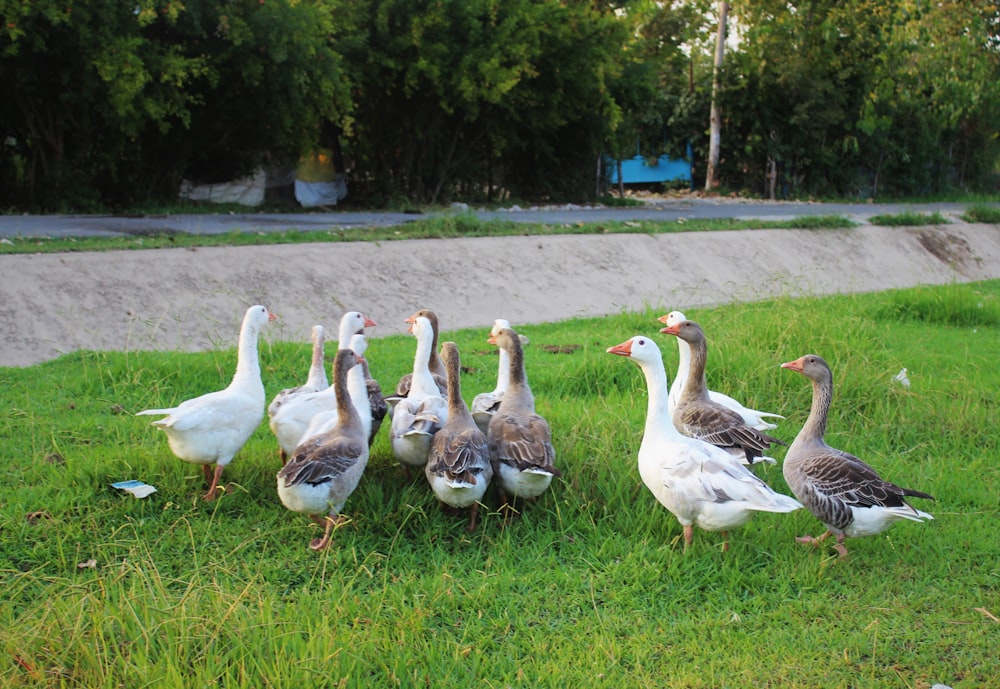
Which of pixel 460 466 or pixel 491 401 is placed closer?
pixel 460 466

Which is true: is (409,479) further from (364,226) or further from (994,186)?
(994,186)

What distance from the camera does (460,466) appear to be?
4.79 m

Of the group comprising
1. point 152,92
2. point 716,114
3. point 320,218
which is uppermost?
point 716,114

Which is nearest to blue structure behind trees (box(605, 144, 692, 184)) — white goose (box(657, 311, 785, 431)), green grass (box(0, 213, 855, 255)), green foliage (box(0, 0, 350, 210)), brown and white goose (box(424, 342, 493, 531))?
green grass (box(0, 213, 855, 255))

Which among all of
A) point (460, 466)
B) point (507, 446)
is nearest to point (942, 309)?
point (507, 446)

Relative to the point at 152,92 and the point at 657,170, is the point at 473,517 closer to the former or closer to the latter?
the point at 152,92

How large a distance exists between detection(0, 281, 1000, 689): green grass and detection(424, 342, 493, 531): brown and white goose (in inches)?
8.8

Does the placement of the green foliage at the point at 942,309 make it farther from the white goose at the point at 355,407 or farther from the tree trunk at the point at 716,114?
the tree trunk at the point at 716,114

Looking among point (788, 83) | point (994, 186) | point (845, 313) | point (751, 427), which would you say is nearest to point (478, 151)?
point (788, 83)

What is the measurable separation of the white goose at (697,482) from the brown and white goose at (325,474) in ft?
4.94

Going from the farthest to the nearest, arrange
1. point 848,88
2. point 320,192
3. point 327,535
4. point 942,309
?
point 848,88, point 320,192, point 942,309, point 327,535

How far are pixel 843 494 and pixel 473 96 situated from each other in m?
15.3

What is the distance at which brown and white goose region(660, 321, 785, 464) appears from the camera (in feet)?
18.0

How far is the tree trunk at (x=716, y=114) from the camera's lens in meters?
27.2
